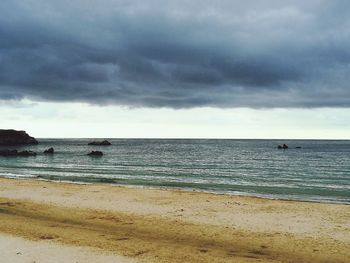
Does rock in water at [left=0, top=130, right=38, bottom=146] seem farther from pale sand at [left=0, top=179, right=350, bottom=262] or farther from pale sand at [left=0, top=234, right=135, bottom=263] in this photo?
pale sand at [left=0, top=234, right=135, bottom=263]

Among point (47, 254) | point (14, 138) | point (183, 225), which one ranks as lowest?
point (183, 225)

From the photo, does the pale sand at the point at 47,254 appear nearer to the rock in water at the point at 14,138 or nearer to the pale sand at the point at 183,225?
the pale sand at the point at 183,225

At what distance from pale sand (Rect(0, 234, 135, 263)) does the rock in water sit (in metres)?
185

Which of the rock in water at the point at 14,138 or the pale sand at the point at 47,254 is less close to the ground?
the rock in water at the point at 14,138

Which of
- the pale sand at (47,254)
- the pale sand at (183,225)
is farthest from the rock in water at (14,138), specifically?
the pale sand at (47,254)

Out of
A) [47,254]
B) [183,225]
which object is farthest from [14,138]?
[47,254]

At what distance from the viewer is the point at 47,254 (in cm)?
1170

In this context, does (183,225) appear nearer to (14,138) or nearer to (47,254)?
(47,254)

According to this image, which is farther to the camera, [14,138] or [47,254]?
[14,138]

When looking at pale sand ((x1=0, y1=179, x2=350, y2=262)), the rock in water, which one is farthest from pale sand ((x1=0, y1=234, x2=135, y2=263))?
the rock in water

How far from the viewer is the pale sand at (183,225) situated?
41.9 feet

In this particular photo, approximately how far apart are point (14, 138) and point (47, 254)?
624 feet

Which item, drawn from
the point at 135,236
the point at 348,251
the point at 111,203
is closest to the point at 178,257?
the point at 135,236

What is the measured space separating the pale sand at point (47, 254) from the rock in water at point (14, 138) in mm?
184703
